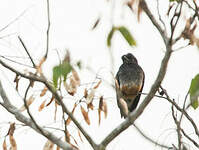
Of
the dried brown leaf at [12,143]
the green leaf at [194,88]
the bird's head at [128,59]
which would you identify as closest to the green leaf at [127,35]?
the green leaf at [194,88]

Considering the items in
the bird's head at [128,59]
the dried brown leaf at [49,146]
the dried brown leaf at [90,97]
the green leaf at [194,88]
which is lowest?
the green leaf at [194,88]

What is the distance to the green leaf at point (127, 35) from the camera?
2.29 m

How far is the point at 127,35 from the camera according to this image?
235 centimetres

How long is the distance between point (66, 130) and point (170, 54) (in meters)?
1.16

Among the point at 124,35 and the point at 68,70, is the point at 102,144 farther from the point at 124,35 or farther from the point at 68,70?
the point at 124,35

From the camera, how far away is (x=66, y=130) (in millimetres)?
3506

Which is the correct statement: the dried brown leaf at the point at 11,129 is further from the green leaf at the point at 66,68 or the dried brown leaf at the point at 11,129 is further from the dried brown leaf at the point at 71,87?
the green leaf at the point at 66,68

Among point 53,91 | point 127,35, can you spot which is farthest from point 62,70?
point 127,35

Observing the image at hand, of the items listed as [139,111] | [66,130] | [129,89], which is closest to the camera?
[139,111]

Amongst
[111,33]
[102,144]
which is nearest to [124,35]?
[111,33]

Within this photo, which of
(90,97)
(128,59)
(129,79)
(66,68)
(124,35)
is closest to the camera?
(124,35)

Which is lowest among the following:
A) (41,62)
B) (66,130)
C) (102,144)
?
(102,144)

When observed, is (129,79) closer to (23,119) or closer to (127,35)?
(23,119)

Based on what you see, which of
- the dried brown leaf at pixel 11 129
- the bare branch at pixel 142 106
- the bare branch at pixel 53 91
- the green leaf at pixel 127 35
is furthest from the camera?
the dried brown leaf at pixel 11 129
